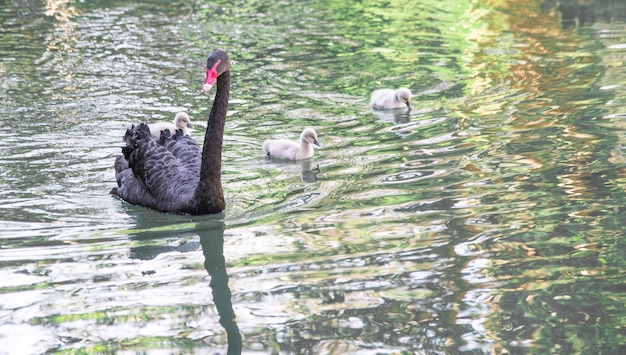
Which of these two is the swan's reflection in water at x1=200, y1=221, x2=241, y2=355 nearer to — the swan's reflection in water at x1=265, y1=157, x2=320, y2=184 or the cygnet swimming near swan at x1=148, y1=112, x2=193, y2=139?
the swan's reflection in water at x1=265, y1=157, x2=320, y2=184

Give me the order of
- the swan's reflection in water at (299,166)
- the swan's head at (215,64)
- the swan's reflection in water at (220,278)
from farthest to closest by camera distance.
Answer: the swan's reflection in water at (299,166)
the swan's head at (215,64)
the swan's reflection in water at (220,278)

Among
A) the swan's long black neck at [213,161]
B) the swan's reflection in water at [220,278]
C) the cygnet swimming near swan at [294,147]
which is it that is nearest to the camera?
the swan's reflection in water at [220,278]

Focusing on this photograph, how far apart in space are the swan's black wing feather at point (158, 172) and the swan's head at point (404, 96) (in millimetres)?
2420

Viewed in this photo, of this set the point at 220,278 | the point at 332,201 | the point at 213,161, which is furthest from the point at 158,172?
the point at 220,278

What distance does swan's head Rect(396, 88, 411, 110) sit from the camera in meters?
8.48

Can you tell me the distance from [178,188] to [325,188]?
930 mm

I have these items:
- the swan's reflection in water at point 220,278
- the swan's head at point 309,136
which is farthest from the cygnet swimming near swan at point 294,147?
the swan's reflection in water at point 220,278

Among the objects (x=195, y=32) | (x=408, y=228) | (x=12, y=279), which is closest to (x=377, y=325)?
(x=408, y=228)

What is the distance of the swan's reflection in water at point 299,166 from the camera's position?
686cm

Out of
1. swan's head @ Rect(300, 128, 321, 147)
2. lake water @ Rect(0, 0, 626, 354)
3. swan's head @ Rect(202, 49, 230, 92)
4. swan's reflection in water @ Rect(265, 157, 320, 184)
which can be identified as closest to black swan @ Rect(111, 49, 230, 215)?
swan's head @ Rect(202, 49, 230, 92)

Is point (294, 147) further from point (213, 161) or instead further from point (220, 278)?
point (220, 278)

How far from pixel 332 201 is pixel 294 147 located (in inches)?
52.5

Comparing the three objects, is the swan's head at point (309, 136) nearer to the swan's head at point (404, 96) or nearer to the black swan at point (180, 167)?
the black swan at point (180, 167)

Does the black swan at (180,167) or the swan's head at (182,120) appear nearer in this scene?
the black swan at (180,167)
